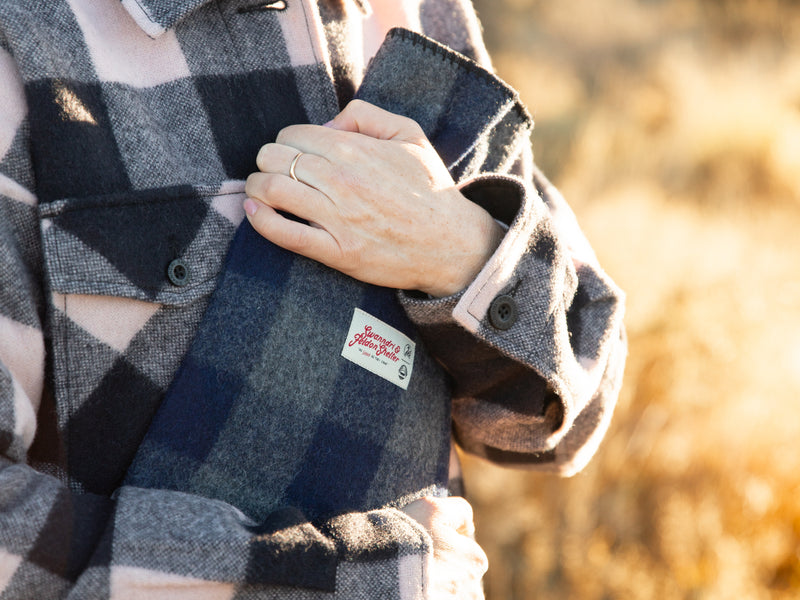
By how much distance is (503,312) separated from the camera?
1.23 m

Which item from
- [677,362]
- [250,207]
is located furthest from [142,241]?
[677,362]

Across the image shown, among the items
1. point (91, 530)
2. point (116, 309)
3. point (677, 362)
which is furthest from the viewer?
point (677, 362)

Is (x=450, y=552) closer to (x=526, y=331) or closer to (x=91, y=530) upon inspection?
(x=526, y=331)

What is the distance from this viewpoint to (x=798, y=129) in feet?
25.2

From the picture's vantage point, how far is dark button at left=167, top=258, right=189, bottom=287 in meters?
1.06

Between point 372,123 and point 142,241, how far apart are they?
46cm

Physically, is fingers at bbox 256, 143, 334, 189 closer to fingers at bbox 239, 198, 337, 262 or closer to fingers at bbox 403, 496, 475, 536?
fingers at bbox 239, 198, 337, 262

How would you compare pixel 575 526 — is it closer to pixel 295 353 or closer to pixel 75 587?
pixel 295 353

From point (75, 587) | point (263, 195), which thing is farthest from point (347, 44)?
point (75, 587)

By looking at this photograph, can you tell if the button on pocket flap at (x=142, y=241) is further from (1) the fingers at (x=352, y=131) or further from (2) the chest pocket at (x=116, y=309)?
(1) the fingers at (x=352, y=131)

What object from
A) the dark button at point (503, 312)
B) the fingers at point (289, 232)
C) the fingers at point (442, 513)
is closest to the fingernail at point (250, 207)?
the fingers at point (289, 232)

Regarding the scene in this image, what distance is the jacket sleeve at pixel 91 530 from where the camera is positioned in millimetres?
877

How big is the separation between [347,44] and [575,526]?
105 inches

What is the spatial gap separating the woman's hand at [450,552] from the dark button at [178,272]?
547 millimetres
